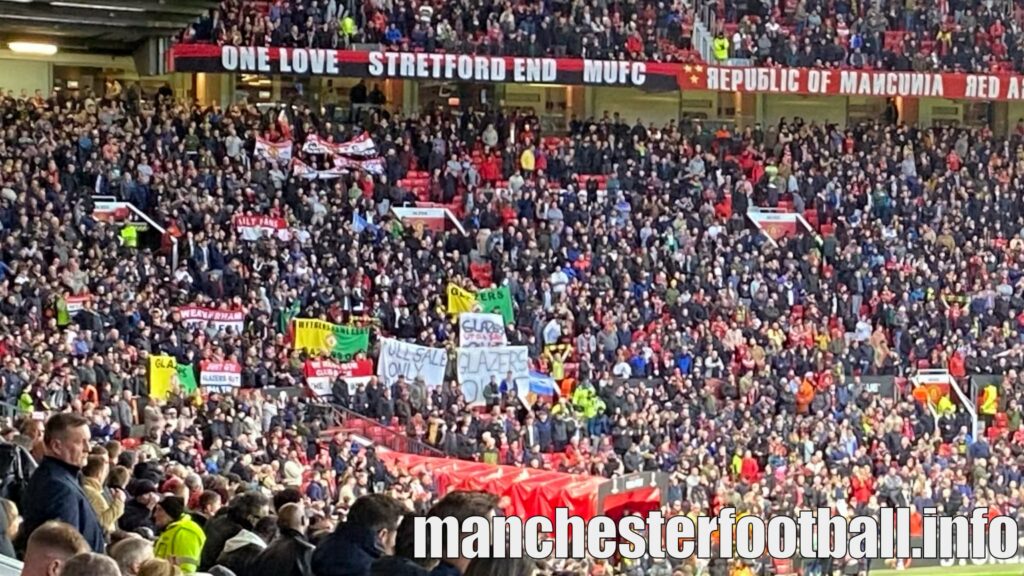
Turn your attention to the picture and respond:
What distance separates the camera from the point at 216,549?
941 centimetres

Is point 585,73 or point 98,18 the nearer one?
point 98,18

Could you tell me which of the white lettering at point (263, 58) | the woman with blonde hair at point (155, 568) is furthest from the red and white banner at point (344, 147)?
the woman with blonde hair at point (155, 568)

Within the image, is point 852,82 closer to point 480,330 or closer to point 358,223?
point 358,223

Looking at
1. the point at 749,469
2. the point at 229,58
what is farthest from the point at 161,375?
the point at 229,58

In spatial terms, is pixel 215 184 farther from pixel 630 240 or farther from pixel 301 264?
pixel 630 240

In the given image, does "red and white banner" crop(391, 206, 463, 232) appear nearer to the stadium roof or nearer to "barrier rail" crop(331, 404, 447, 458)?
the stadium roof

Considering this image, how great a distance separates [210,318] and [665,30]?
44.3 feet

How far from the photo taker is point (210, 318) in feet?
95.0

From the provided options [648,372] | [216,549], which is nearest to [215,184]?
[648,372]

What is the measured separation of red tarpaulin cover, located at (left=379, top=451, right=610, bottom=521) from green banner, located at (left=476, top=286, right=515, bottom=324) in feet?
22.1

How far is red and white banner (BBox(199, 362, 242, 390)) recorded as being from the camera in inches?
1069

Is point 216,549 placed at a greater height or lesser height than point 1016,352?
greater

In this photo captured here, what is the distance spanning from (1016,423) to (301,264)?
11676 mm

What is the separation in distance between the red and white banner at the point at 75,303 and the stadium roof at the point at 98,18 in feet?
11.5
